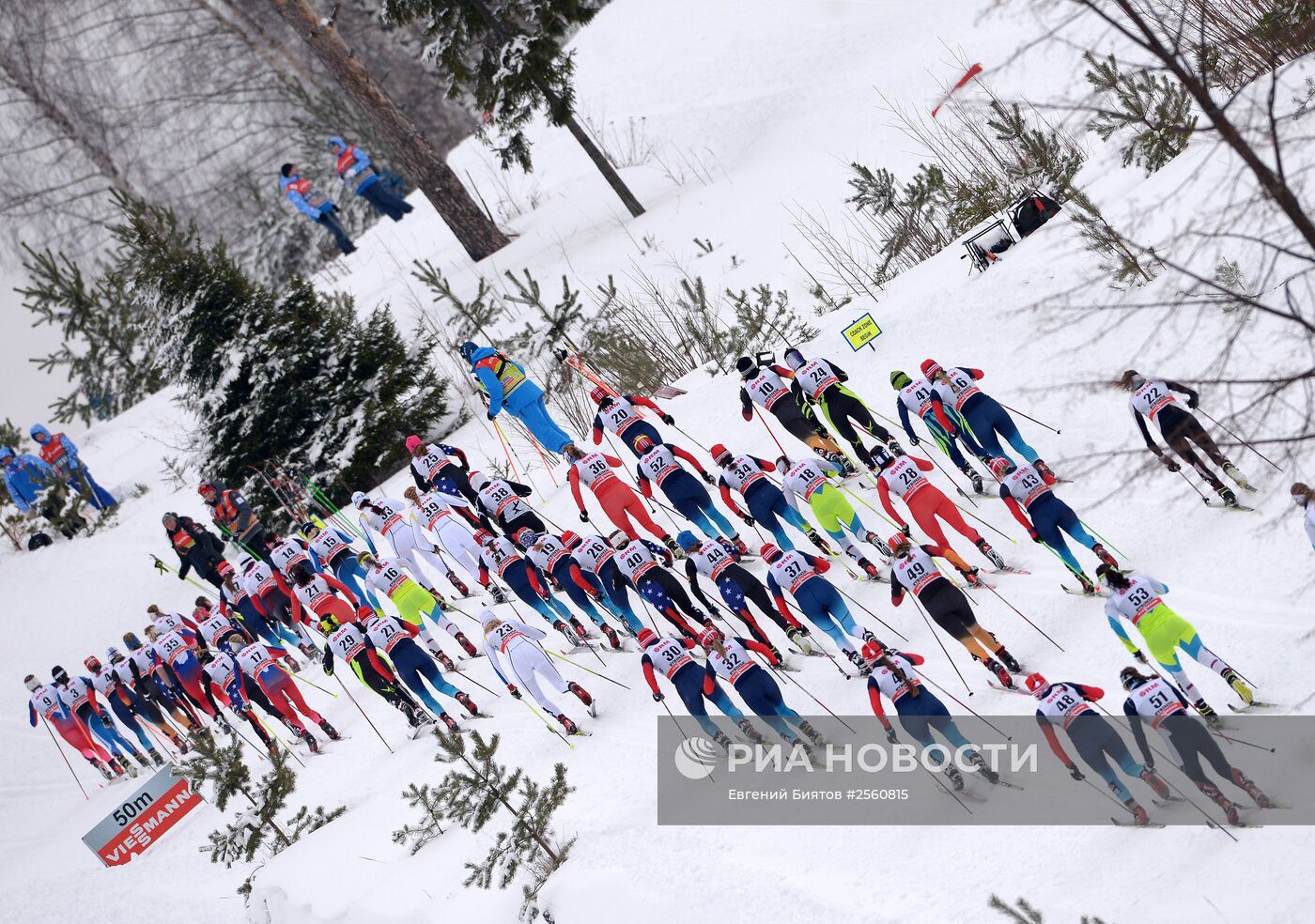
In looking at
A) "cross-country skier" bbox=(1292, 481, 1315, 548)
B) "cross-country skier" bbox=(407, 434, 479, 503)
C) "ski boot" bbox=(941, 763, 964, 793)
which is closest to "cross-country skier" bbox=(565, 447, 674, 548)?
"cross-country skier" bbox=(407, 434, 479, 503)

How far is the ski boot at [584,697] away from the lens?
11.1 m

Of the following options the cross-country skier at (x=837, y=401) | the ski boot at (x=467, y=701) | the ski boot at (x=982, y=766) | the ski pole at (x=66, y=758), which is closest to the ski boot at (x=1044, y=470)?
the cross-country skier at (x=837, y=401)

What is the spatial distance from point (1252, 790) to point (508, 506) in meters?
8.20

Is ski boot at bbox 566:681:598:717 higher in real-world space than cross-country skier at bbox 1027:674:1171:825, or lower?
higher

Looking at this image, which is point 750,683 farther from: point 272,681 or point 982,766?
point 272,681

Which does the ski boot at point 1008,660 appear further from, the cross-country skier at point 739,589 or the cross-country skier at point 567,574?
the cross-country skier at point 567,574

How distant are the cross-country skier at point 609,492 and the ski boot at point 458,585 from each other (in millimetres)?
2805

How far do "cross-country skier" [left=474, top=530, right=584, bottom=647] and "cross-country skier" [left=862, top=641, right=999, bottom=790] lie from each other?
4.71 m

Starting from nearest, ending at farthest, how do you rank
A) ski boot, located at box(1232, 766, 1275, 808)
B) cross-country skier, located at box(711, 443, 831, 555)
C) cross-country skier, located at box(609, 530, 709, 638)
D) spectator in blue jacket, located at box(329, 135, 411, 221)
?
ski boot, located at box(1232, 766, 1275, 808) < cross-country skier, located at box(609, 530, 709, 638) < cross-country skier, located at box(711, 443, 831, 555) < spectator in blue jacket, located at box(329, 135, 411, 221)

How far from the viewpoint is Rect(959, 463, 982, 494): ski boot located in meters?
11.6

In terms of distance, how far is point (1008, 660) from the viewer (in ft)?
29.8

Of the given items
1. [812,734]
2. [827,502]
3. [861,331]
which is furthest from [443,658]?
[861,331]

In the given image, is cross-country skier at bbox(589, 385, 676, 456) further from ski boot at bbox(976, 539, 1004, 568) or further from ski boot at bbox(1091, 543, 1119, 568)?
ski boot at bbox(1091, 543, 1119, 568)

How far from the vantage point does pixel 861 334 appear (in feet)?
45.0
